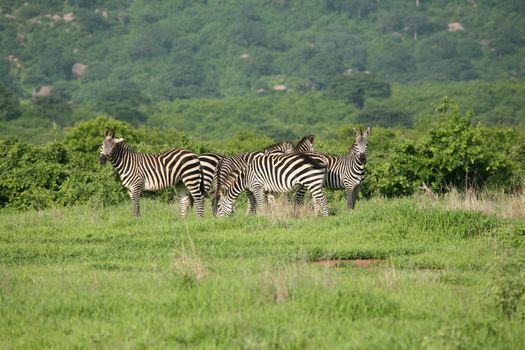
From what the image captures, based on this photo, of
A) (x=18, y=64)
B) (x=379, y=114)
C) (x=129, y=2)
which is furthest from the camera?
(x=129, y=2)

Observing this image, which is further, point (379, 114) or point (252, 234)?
point (379, 114)

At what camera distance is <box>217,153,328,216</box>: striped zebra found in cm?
1812

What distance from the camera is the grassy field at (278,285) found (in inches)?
363

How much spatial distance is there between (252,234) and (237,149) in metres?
30.1

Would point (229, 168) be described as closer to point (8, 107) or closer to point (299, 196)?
point (299, 196)

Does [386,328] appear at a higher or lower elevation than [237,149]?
lower

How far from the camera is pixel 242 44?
538ft

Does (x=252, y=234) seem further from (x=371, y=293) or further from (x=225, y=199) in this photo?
(x=371, y=293)

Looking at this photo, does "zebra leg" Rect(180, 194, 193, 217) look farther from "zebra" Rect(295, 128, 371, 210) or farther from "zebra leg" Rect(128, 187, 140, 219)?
"zebra" Rect(295, 128, 371, 210)

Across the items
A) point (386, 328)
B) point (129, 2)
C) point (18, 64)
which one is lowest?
point (386, 328)

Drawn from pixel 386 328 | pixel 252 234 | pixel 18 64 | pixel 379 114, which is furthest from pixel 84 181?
pixel 18 64

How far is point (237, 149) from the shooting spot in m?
45.1


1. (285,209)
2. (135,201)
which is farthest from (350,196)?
(135,201)

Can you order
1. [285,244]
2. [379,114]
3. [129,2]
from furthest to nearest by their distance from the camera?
[129,2] → [379,114] → [285,244]
